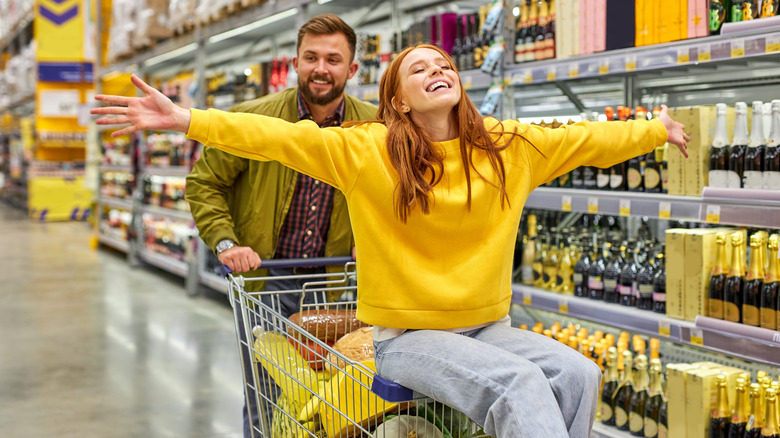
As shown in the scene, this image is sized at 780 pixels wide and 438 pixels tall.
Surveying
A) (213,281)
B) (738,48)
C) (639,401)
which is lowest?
(639,401)

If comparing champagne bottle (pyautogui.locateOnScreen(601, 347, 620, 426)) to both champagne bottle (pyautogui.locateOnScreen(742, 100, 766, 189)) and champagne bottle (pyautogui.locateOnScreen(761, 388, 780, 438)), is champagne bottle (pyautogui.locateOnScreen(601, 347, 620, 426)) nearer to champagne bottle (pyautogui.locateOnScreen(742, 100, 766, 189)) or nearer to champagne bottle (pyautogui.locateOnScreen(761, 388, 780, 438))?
champagne bottle (pyautogui.locateOnScreen(761, 388, 780, 438))

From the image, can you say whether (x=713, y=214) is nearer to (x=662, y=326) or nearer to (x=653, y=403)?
(x=662, y=326)

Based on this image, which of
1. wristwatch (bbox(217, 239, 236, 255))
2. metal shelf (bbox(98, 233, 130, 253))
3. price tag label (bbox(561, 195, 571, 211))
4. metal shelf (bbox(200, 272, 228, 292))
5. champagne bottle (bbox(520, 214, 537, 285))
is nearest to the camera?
wristwatch (bbox(217, 239, 236, 255))

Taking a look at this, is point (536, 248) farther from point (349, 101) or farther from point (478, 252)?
point (478, 252)

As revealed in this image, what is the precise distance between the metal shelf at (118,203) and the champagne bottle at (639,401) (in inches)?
288

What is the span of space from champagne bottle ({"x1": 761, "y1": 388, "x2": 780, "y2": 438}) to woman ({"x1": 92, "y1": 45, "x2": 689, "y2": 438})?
4.73 feet

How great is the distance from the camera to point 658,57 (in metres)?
3.11

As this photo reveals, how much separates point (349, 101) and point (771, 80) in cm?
216

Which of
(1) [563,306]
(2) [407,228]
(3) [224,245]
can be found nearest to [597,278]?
(1) [563,306]

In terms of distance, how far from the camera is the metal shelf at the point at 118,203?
9.33 meters

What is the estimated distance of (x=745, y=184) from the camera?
115 inches

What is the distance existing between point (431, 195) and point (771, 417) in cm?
186

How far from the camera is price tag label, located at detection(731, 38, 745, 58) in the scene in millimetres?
2787

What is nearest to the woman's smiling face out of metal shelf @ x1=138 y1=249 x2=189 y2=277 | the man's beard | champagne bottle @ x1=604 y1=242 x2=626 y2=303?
the man's beard
